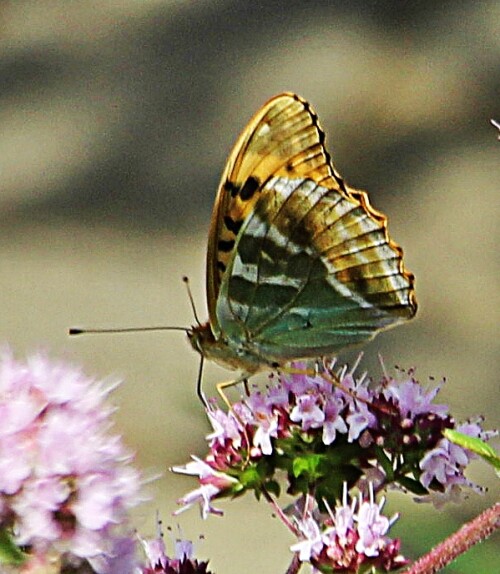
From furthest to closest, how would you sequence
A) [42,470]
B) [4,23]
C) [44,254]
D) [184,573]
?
1. [4,23]
2. [44,254]
3. [184,573]
4. [42,470]

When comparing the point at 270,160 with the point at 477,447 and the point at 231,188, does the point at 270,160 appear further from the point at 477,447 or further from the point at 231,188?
the point at 477,447

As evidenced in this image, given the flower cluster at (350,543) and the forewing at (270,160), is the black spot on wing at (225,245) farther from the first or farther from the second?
the flower cluster at (350,543)

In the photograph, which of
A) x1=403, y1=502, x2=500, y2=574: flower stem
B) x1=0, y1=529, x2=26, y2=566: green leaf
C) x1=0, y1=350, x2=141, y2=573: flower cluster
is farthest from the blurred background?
x1=0, y1=529, x2=26, y2=566: green leaf

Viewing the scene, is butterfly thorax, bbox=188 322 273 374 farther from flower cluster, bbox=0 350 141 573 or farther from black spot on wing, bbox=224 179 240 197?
flower cluster, bbox=0 350 141 573

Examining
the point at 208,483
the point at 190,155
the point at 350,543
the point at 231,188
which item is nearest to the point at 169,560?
the point at 208,483

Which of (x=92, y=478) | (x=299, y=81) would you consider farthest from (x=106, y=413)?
(x=299, y=81)

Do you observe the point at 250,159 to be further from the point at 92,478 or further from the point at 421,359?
the point at 421,359

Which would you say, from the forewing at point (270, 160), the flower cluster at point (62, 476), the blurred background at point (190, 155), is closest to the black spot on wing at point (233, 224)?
the forewing at point (270, 160)
